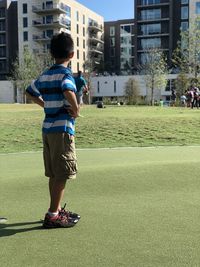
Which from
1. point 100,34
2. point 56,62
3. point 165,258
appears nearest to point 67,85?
point 56,62

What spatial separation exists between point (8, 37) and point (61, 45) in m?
95.4

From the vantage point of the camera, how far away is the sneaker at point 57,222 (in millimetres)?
4473

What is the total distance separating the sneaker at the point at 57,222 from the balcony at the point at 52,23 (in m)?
89.6

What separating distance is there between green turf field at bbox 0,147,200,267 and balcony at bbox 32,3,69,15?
86669 mm

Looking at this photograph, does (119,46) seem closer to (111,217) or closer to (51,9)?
(51,9)

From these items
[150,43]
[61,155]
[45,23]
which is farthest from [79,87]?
[45,23]

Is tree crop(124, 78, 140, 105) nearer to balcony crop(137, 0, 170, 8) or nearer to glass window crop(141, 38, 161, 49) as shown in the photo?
glass window crop(141, 38, 161, 49)

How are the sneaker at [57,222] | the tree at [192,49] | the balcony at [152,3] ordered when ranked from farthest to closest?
the balcony at [152,3]
the tree at [192,49]
the sneaker at [57,222]

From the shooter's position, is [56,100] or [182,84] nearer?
[56,100]

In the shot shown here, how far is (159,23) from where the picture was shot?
91.6m

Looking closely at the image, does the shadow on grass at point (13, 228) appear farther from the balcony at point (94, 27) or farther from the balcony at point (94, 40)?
the balcony at point (94, 27)

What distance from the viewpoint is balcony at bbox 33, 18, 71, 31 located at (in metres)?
91.3

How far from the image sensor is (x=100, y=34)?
108875 mm

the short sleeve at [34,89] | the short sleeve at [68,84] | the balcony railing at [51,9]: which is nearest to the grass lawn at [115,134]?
the short sleeve at [34,89]
